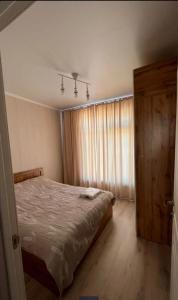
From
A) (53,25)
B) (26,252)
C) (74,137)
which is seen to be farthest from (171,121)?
(74,137)

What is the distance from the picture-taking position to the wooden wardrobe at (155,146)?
178 cm

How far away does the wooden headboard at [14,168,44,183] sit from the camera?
10.4 ft

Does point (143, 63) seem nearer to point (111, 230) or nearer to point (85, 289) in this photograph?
point (111, 230)

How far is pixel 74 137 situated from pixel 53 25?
301cm

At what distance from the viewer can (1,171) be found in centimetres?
82

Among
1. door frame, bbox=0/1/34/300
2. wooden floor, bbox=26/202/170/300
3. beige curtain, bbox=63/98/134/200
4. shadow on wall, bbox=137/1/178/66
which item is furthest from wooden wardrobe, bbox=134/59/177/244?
door frame, bbox=0/1/34/300

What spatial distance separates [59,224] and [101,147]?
91.7 inches

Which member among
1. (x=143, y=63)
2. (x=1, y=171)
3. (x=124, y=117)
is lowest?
(x=1, y=171)

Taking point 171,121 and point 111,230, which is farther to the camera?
point 111,230

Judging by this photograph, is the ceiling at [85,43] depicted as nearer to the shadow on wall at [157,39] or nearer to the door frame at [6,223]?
the shadow on wall at [157,39]

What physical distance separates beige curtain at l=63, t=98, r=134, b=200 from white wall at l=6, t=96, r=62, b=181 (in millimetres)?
317

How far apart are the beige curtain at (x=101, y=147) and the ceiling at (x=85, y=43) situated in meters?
1.03

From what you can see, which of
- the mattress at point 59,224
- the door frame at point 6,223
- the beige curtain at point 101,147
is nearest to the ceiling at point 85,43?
the door frame at point 6,223

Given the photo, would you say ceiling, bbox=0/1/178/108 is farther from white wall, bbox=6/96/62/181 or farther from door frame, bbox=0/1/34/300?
white wall, bbox=6/96/62/181
